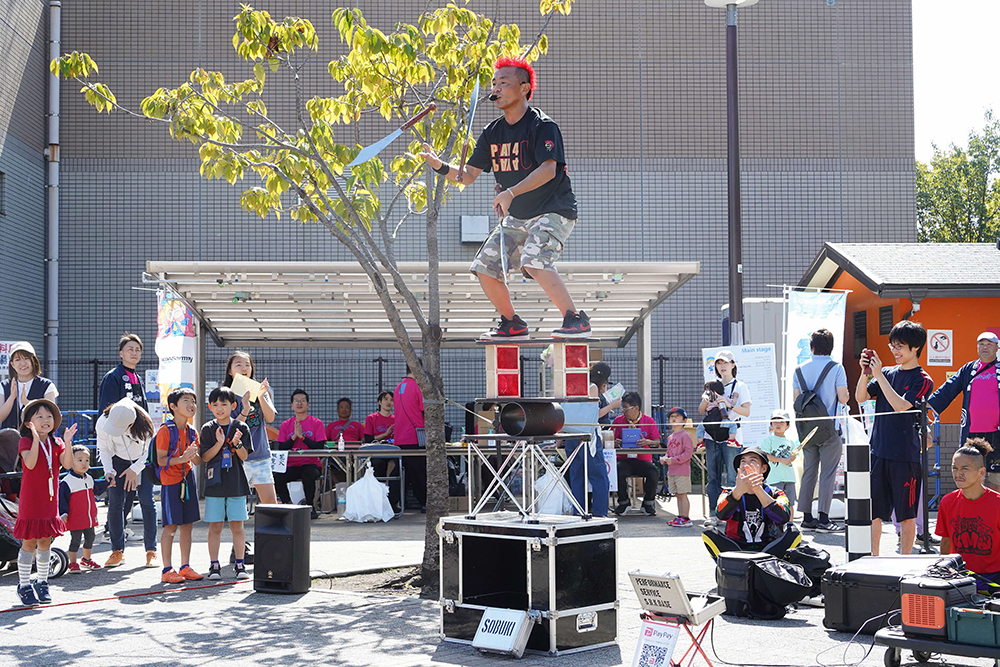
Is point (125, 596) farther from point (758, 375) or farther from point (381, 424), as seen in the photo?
point (758, 375)

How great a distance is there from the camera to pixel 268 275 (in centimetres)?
1325

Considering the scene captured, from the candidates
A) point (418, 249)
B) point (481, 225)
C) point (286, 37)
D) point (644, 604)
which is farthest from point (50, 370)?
point (644, 604)

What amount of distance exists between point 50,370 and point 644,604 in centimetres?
1716

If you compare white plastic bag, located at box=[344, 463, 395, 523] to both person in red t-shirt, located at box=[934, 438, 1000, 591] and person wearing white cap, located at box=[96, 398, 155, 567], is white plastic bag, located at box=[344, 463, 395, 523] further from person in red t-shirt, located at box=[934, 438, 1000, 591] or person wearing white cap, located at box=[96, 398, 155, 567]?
person in red t-shirt, located at box=[934, 438, 1000, 591]

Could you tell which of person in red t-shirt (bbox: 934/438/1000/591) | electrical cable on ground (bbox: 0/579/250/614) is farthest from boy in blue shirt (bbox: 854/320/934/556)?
electrical cable on ground (bbox: 0/579/250/614)

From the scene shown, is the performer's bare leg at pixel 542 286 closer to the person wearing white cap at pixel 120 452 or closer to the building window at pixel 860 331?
the person wearing white cap at pixel 120 452

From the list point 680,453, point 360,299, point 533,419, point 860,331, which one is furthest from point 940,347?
point 533,419

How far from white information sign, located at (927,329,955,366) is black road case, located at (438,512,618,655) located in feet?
30.9

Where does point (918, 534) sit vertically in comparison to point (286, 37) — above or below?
below

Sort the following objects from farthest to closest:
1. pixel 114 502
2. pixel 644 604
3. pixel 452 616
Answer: pixel 114 502 → pixel 452 616 → pixel 644 604

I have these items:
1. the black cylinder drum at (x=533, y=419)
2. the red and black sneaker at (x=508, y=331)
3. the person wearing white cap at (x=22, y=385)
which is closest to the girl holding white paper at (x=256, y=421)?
the person wearing white cap at (x=22, y=385)

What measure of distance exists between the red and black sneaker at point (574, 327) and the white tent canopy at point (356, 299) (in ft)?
19.9

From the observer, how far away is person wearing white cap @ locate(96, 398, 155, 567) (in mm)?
9281

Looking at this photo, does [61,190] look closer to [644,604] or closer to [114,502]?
[114,502]
